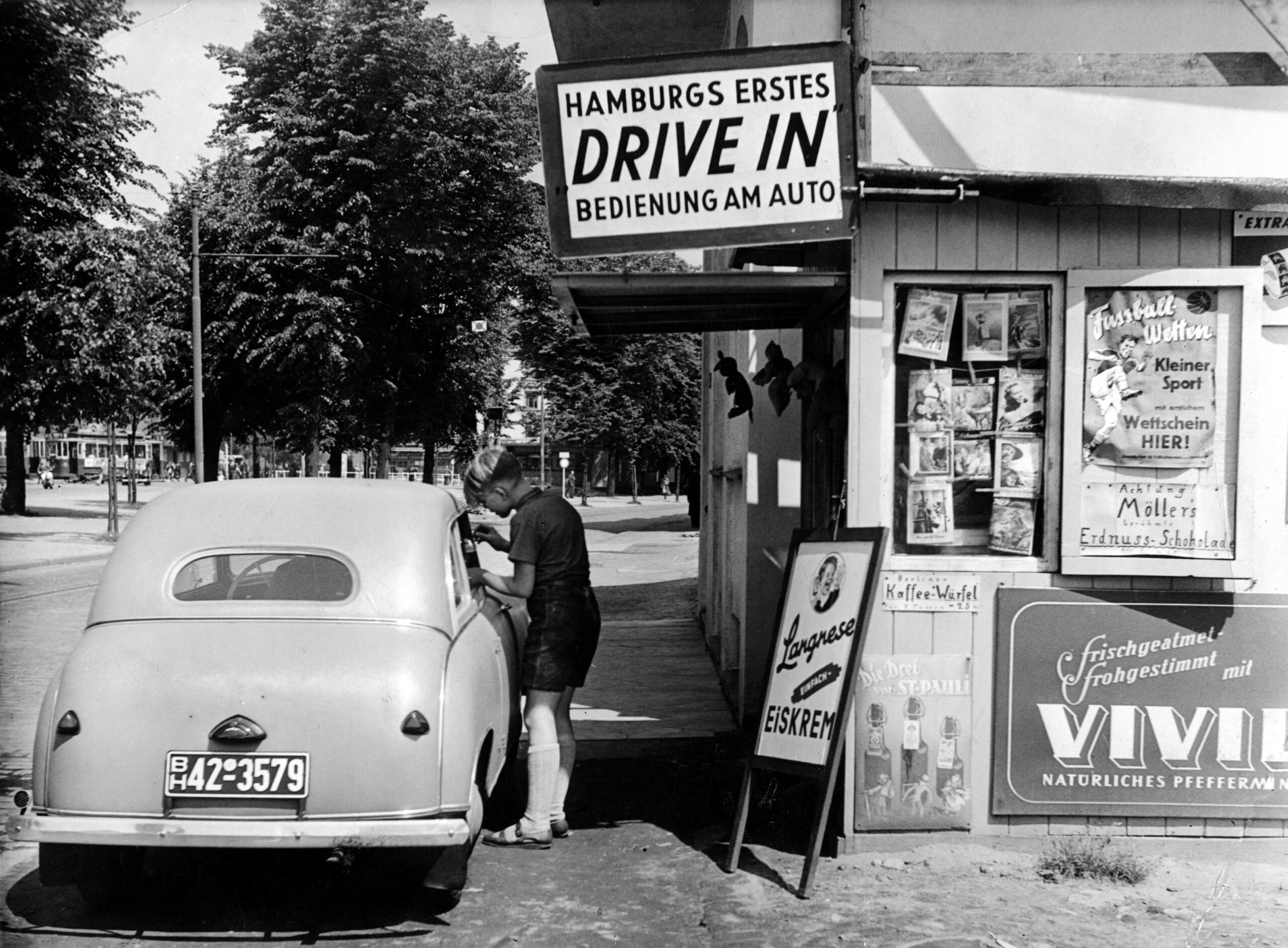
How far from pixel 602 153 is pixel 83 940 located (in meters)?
3.75

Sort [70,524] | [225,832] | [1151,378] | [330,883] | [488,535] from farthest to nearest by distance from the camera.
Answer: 1. [70,524]
2. [488,535]
3. [1151,378]
4. [330,883]
5. [225,832]

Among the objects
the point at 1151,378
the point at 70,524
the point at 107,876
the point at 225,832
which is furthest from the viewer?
the point at 70,524

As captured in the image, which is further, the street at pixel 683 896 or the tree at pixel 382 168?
the tree at pixel 382 168

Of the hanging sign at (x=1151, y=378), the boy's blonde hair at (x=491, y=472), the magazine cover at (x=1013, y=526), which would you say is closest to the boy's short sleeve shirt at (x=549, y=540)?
the boy's blonde hair at (x=491, y=472)

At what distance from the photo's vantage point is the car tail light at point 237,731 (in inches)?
168

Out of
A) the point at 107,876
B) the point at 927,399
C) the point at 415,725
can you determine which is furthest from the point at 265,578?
the point at 927,399

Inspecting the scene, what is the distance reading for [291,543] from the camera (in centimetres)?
497

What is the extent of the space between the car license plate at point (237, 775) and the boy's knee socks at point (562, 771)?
1671 millimetres

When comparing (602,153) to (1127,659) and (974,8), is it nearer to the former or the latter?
(974,8)

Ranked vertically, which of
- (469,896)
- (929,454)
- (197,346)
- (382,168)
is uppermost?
(382,168)

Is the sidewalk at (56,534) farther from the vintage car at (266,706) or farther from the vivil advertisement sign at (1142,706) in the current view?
the vivil advertisement sign at (1142,706)

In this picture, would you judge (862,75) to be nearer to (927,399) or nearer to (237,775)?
(927,399)

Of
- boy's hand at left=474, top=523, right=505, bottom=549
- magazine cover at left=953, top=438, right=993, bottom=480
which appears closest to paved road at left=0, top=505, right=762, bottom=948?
boy's hand at left=474, top=523, right=505, bottom=549

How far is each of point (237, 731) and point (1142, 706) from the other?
382cm
